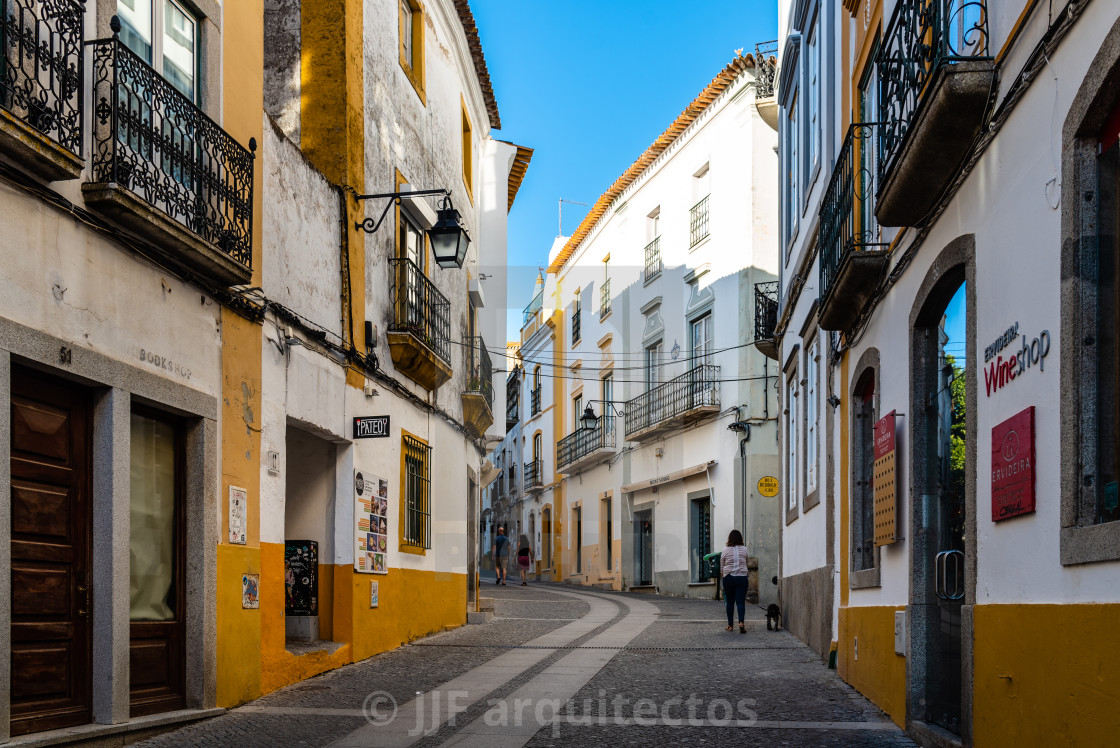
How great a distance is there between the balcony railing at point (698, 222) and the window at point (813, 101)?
10.9 meters

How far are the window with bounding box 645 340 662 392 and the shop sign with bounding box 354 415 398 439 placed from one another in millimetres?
17164

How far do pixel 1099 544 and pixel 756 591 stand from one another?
18.4 m

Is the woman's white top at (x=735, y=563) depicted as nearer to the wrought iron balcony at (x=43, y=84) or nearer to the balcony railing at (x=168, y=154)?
the balcony railing at (x=168, y=154)

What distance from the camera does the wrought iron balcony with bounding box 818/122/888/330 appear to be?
9016 mm

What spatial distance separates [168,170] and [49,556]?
9.04 ft

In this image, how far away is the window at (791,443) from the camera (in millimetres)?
15875

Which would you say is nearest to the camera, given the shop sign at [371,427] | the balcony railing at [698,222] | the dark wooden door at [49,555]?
the dark wooden door at [49,555]

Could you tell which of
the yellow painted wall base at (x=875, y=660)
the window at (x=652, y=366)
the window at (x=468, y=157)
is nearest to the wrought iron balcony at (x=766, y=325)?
the window at (x=468, y=157)

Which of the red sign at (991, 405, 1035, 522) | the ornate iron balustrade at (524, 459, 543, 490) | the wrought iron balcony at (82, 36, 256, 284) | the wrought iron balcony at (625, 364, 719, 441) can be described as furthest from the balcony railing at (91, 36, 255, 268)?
the ornate iron balustrade at (524, 459, 543, 490)

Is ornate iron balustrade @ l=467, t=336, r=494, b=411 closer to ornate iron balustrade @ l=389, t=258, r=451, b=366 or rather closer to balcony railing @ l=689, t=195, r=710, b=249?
ornate iron balustrade @ l=389, t=258, r=451, b=366

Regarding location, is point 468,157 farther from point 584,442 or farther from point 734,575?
point 584,442

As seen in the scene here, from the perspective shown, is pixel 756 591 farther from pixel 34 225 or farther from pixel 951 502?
pixel 34 225

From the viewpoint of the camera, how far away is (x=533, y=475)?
1663 inches

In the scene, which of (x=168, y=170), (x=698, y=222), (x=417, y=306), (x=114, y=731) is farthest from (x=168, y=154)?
(x=698, y=222)
